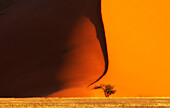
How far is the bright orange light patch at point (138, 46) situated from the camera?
2778 cm

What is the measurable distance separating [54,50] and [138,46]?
4821 millimetres

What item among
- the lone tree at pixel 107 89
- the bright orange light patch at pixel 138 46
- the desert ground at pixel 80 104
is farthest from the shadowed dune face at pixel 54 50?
the desert ground at pixel 80 104

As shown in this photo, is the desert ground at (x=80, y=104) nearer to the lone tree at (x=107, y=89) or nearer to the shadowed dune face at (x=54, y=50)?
the lone tree at (x=107, y=89)

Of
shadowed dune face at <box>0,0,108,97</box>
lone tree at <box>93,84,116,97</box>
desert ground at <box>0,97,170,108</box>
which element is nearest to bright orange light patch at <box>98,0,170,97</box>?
lone tree at <box>93,84,116,97</box>

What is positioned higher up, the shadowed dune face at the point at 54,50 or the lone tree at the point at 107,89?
the shadowed dune face at the point at 54,50

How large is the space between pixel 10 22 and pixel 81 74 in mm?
13090

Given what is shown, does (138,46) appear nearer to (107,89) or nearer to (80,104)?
(107,89)

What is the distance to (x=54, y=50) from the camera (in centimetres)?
3022

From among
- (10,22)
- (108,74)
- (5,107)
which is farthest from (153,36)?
(5,107)

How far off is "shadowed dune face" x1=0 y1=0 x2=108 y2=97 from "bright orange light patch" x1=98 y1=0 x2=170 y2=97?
0.67m

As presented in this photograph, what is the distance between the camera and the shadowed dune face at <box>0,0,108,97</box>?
27766mm

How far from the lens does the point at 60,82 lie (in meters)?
27.1

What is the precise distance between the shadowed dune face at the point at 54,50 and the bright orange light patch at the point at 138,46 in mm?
672

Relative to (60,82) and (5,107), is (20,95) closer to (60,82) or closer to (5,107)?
(60,82)
